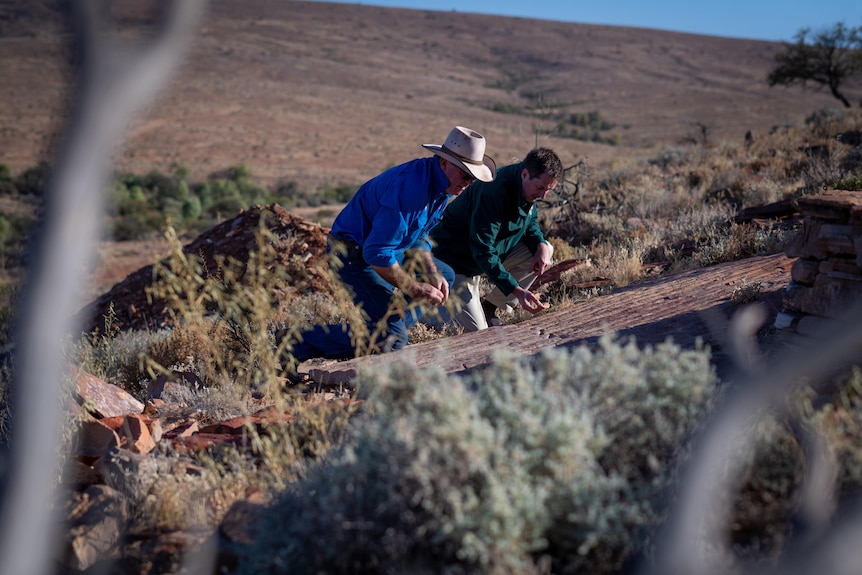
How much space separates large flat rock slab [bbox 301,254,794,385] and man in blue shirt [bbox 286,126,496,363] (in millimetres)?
241

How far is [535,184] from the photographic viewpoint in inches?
217

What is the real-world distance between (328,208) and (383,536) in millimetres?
21494

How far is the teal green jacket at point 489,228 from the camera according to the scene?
559 centimetres

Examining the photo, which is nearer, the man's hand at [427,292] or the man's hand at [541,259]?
the man's hand at [427,292]

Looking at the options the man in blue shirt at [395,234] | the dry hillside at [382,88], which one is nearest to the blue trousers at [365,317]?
the man in blue shirt at [395,234]

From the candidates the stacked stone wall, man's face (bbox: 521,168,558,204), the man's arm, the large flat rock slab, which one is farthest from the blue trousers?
the stacked stone wall

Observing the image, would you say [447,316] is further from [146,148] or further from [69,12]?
[146,148]

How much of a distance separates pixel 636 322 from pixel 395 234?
5.66ft

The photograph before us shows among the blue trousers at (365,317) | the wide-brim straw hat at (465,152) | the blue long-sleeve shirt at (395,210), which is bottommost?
the blue trousers at (365,317)

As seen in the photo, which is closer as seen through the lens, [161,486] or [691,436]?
[691,436]

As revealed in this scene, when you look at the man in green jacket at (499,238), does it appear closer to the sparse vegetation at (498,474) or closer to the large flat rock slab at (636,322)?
the large flat rock slab at (636,322)

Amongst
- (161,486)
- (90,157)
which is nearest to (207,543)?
(161,486)

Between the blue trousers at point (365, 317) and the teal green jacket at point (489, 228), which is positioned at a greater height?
the teal green jacket at point (489, 228)

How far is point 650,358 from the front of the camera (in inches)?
118
